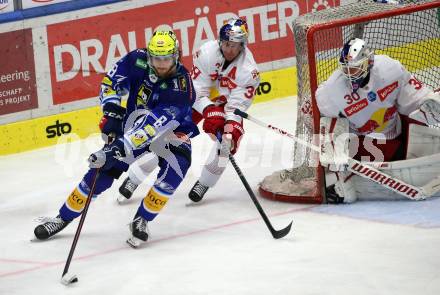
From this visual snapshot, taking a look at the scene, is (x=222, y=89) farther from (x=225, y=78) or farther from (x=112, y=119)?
(x=112, y=119)

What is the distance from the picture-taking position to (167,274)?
4691 mm

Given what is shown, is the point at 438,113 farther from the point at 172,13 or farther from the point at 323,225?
the point at 172,13

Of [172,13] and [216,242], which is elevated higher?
[172,13]

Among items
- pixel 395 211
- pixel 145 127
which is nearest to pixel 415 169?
pixel 395 211

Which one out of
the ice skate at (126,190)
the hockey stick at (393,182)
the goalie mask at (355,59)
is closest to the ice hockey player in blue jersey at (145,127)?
the ice skate at (126,190)

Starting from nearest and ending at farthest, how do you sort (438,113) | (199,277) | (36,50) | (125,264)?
(199,277) → (125,264) → (438,113) → (36,50)

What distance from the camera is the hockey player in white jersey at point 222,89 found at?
5.78m

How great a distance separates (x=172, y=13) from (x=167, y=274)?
13.1 ft

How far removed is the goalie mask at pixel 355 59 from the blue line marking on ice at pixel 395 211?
28.3 inches

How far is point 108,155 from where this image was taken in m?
5.05

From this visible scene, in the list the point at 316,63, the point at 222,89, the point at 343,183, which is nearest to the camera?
the point at 343,183

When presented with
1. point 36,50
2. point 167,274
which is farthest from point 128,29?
point 167,274

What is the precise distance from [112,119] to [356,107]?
139 cm

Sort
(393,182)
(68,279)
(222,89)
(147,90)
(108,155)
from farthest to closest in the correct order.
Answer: (222,89) → (393,182) → (147,90) → (108,155) → (68,279)
